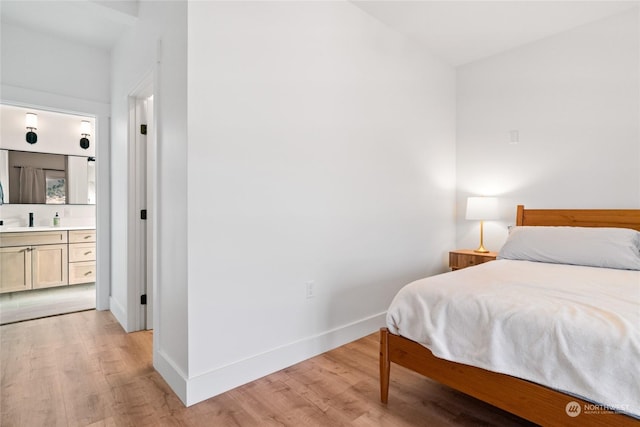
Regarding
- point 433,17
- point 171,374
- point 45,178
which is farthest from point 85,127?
point 433,17

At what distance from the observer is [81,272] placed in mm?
4328

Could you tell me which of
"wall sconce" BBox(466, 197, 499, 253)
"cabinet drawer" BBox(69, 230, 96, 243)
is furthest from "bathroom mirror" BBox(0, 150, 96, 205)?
"wall sconce" BBox(466, 197, 499, 253)

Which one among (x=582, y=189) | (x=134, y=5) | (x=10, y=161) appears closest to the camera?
(x=134, y=5)

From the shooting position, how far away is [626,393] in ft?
3.62

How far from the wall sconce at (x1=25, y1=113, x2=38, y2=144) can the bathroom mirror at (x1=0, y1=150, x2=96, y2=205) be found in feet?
0.59

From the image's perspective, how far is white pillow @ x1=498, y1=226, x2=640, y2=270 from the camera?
234cm

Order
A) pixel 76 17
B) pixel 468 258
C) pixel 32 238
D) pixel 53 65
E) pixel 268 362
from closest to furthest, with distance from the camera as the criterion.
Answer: pixel 268 362 < pixel 76 17 < pixel 53 65 < pixel 468 258 < pixel 32 238

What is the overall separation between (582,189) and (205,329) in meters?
3.37

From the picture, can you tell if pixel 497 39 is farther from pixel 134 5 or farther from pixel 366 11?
pixel 134 5

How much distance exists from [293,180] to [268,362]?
120 centimetres

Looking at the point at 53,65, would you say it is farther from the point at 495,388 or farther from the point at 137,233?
the point at 495,388

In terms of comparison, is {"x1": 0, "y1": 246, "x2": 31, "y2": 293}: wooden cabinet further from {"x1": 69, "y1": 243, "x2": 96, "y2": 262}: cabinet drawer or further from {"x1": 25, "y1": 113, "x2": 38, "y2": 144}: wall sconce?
{"x1": 25, "y1": 113, "x2": 38, "y2": 144}: wall sconce

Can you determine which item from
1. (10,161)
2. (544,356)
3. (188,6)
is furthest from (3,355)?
(544,356)

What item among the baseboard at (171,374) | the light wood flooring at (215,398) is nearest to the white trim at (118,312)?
the light wood flooring at (215,398)
